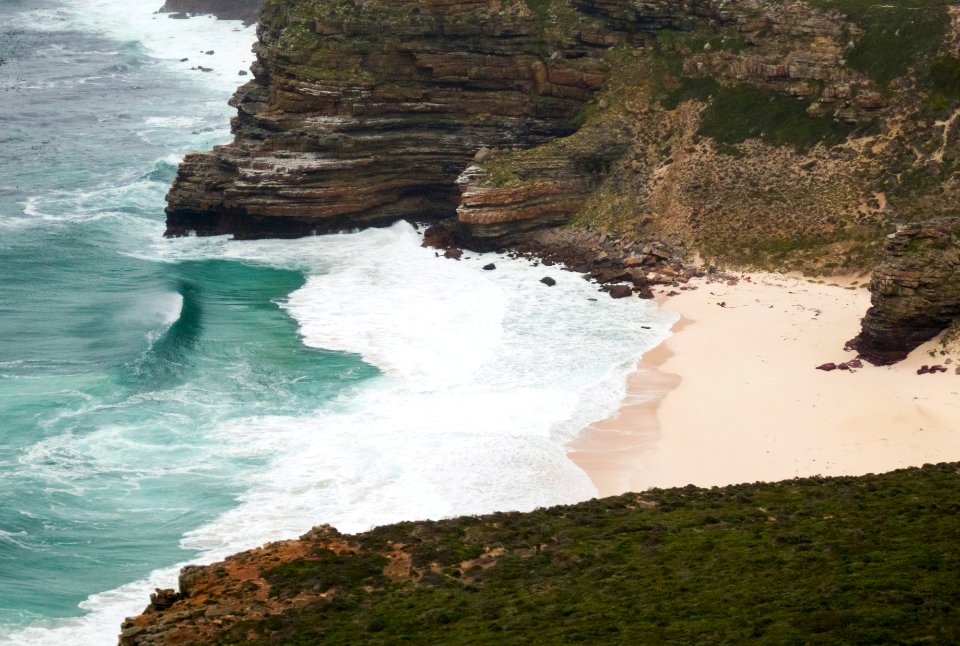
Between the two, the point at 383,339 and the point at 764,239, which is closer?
the point at 383,339

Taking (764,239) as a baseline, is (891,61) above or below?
above

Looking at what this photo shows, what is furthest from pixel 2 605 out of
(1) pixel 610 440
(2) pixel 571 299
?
(2) pixel 571 299

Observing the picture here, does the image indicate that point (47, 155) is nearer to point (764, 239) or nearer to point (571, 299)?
point (571, 299)

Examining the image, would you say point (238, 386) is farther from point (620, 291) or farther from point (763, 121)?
point (763, 121)

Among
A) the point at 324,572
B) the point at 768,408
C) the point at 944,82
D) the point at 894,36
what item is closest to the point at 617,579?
the point at 324,572

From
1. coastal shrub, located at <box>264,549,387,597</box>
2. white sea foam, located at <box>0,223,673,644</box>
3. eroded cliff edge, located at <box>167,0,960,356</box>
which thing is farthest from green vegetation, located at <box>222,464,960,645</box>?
eroded cliff edge, located at <box>167,0,960,356</box>

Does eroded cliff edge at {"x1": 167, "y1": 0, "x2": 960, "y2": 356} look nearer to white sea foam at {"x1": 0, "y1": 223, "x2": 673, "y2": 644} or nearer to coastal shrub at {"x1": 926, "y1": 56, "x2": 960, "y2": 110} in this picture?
coastal shrub at {"x1": 926, "y1": 56, "x2": 960, "y2": 110}
